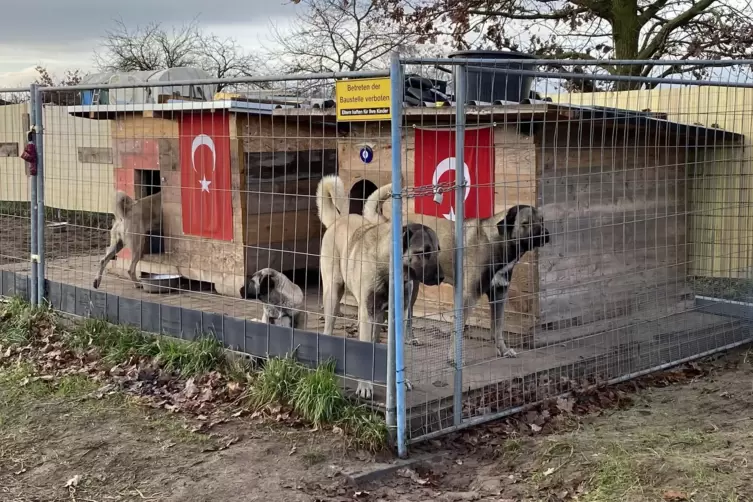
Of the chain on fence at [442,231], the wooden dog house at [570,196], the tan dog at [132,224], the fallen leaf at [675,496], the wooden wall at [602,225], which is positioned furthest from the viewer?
the tan dog at [132,224]

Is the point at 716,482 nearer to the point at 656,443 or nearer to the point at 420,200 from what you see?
the point at 656,443

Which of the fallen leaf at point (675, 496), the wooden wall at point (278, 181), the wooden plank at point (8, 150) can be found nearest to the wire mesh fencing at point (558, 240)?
the fallen leaf at point (675, 496)

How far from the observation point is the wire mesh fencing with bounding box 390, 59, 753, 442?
5.49m

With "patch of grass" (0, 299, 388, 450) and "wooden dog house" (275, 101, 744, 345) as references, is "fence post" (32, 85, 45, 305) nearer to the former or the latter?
"patch of grass" (0, 299, 388, 450)

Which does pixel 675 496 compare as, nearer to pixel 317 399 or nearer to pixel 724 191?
pixel 317 399

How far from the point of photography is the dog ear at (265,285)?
6.18 meters

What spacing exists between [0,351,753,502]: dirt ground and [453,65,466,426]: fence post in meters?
0.32

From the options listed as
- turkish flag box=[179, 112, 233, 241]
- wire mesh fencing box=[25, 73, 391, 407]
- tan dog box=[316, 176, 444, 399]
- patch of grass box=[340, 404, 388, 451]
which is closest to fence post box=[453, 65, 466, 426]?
tan dog box=[316, 176, 444, 399]

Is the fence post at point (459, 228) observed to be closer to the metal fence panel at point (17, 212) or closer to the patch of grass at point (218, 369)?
the patch of grass at point (218, 369)

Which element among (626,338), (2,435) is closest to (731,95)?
(626,338)

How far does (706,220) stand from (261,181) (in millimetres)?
4570

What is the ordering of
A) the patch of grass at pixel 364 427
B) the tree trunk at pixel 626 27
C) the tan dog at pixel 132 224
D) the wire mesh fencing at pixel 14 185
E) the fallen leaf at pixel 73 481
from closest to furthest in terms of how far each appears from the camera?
the fallen leaf at pixel 73 481, the patch of grass at pixel 364 427, the tan dog at pixel 132 224, the wire mesh fencing at pixel 14 185, the tree trunk at pixel 626 27

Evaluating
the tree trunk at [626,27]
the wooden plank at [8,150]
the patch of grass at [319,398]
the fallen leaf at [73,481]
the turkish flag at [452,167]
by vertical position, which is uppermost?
the tree trunk at [626,27]

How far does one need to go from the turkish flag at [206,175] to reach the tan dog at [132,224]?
46 centimetres
